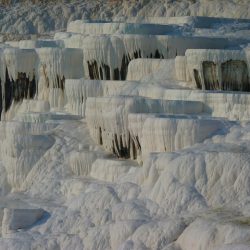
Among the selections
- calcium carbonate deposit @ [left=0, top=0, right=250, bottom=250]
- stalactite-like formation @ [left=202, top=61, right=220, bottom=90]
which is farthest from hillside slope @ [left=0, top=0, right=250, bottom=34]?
stalactite-like formation @ [left=202, top=61, right=220, bottom=90]

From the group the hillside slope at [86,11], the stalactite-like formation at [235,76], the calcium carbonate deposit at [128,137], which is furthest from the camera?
the hillside slope at [86,11]

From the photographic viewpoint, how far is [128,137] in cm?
2539

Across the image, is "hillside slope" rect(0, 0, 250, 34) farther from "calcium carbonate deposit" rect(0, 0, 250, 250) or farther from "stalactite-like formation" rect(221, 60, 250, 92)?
"stalactite-like formation" rect(221, 60, 250, 92)

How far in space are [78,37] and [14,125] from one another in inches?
185

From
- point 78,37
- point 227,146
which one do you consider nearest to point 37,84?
point 78,37

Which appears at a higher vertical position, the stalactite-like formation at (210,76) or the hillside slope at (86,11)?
the hillside slope at (86,11)

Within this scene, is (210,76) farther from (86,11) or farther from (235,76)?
(86,11)

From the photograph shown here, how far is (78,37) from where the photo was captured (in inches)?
1238

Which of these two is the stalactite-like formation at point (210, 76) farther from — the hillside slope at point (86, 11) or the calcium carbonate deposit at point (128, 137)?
the hillside slope at point (86, 11)

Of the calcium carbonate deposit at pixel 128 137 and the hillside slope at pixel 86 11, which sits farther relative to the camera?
the hillside slope at pixel 86 11

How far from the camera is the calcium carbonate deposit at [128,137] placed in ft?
70.6

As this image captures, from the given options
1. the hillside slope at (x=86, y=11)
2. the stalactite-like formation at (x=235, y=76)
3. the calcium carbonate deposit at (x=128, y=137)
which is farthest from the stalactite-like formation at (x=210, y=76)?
the hillside slope at (x=86, y=11)

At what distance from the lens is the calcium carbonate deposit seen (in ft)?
70.6

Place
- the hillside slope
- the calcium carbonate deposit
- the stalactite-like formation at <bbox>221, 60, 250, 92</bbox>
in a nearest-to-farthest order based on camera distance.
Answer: the calcium carbonate deposit → the stalactite-like formation at <bbox>221, 60, 250, 92</bbox> → the hillside slope
